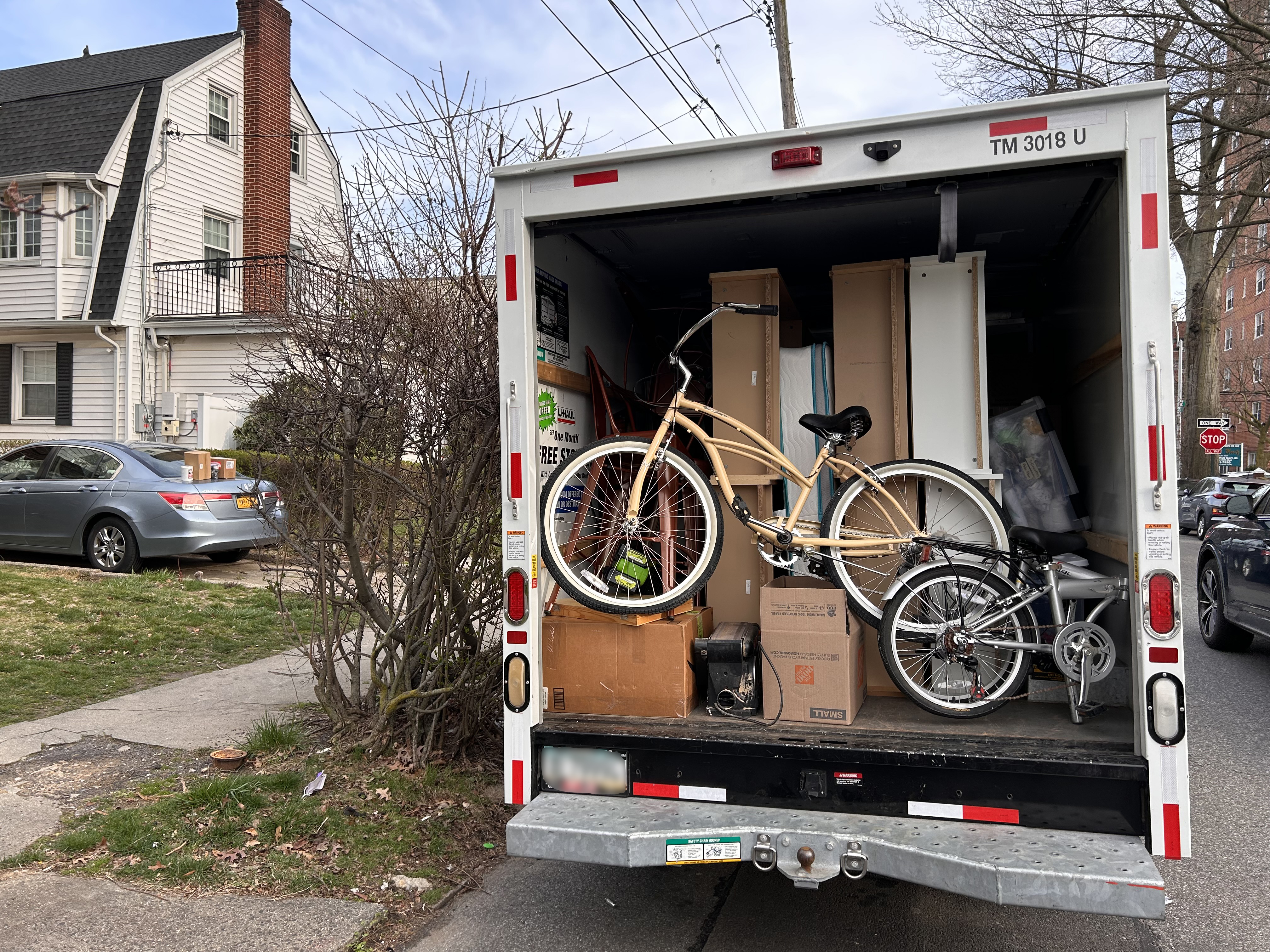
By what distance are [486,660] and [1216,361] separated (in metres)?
27.9

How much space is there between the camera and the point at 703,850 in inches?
118

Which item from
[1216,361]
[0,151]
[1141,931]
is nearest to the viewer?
[1141,931]

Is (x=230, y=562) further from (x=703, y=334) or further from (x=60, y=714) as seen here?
(x=703, y=334)

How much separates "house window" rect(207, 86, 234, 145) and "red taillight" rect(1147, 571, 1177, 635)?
64.6ft

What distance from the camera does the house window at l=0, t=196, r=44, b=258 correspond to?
1748 cm

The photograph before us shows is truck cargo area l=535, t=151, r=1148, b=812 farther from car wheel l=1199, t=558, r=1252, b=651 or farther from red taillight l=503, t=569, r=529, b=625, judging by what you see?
car wheel l=1199, t=558, r=1252, b=651

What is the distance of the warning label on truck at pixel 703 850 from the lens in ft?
9.82

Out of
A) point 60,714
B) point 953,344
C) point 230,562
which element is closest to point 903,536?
point 953,344

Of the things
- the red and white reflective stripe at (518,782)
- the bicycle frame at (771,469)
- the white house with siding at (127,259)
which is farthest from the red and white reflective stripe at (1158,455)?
the white house with siding at (127,259)

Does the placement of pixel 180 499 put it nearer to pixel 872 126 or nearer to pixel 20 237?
pixel 872 126

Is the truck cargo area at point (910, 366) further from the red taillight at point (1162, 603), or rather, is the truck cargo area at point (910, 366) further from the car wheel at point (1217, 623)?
the car wheel at point (1217, 623)

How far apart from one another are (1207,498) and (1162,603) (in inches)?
909

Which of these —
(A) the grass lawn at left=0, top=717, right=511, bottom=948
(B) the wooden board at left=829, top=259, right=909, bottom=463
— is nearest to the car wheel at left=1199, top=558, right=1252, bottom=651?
(B) the wooden board at left=829, top=259, right=909, bottom=463

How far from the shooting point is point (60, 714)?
5773 mm
